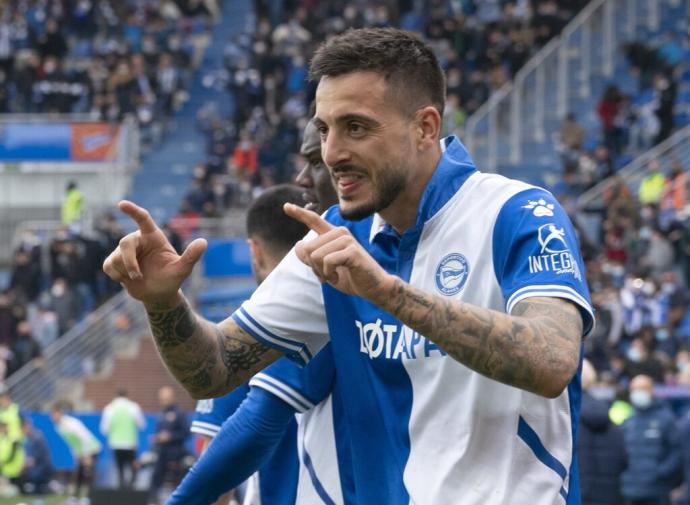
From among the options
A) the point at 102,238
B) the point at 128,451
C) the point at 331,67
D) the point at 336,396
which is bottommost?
the point at 128,451

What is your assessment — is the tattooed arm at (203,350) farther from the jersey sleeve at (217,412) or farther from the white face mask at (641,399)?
the white face mask at (641,399)

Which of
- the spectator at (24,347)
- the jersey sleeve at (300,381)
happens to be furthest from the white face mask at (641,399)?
the spectator at (24,347)

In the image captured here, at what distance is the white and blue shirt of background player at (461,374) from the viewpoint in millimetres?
3848

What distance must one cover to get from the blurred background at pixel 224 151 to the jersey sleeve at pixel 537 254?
12.0 m

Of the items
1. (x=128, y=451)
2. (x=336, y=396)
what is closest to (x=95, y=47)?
(x=128, y=451)

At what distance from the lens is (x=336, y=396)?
502cm

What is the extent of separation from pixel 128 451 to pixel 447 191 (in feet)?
58.1

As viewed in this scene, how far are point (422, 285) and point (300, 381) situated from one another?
111 cm

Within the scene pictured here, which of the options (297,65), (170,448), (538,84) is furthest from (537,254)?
(297,65)

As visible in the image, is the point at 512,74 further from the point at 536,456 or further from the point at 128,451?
the point at 536,456

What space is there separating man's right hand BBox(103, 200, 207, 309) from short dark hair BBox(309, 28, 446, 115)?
1.93 feet

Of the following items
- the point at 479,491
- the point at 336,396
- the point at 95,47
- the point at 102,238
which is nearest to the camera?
the point at 479,491

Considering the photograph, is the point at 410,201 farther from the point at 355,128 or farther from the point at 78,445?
the point at 78,445

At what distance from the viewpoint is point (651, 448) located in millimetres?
13094
